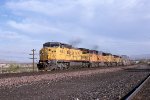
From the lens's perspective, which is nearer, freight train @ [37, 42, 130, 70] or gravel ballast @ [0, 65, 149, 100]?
gravel ballast @ [0, 65, 149, 100]

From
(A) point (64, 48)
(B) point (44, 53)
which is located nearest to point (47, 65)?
(B) point (44, 53)

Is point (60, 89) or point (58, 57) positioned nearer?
point (60, 89)

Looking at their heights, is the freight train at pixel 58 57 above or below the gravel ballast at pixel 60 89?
above

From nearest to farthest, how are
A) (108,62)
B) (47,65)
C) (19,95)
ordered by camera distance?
(19,95), (47,65), (108,62)

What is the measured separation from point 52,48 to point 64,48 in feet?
10.5

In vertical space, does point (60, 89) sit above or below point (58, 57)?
below

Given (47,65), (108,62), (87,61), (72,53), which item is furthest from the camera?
(108,62)

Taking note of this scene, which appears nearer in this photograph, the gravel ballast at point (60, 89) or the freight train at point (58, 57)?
the gravel ballast at point (60, 89)

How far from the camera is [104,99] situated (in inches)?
513

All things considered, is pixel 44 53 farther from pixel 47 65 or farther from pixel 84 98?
pixel 84 98

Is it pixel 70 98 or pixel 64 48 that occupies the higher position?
pixel 64 48

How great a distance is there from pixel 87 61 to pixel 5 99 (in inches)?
1758

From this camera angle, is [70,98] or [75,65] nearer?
[70,98]

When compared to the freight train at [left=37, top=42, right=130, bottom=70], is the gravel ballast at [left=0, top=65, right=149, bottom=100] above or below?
below
